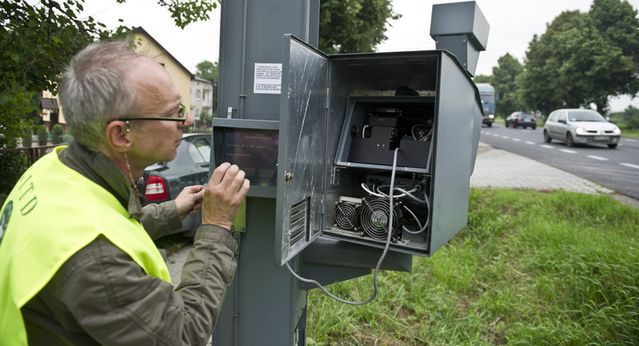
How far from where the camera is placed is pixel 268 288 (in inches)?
86.1

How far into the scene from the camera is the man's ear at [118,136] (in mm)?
1282

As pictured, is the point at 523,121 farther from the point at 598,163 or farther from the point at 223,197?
the point at 223,197

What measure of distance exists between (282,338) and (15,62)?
2.74 meters

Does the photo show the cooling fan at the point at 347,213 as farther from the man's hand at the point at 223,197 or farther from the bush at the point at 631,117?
the bush at the point at 631,117

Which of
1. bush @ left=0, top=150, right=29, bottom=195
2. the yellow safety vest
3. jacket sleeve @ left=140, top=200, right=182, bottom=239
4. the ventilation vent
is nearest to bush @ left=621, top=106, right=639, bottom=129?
bush @ left=0, top=150, right=29, bottom=195

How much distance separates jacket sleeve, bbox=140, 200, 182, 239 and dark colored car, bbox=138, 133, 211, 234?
3010 mm

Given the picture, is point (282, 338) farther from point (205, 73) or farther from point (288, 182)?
point (205, 73)

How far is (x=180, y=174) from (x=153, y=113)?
4.38m

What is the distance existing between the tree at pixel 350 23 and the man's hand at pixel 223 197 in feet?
28.2

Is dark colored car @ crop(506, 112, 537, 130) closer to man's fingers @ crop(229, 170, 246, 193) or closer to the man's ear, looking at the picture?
man's fingers @ crop(229, 170, 246, 193)

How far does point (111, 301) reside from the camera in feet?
3.55

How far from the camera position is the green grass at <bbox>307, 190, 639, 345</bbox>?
352 centimetres

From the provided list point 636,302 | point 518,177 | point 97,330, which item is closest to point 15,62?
point 97,330

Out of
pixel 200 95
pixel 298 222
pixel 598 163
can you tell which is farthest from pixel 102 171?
pixel 200 95
